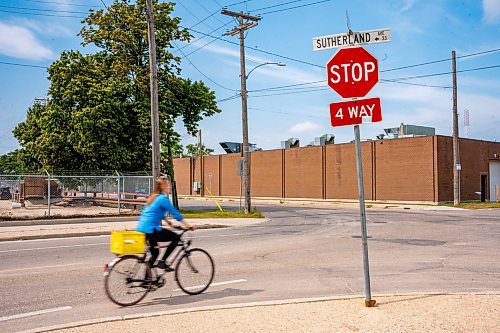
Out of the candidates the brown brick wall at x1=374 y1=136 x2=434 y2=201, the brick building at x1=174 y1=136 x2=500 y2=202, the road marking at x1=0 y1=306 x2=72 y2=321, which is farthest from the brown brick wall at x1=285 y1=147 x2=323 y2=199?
the road marking at x1=0 y1=306 x2=72 y2=321

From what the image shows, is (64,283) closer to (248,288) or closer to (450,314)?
A: (248,288)

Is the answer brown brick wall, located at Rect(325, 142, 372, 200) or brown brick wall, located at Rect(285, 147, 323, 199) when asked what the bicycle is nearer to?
brown brick wall, located at Rect(325, 142, 372, 200)

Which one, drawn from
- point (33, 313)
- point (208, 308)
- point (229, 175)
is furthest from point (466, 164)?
point (33, 313)

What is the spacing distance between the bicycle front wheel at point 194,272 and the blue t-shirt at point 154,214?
30.3 inches

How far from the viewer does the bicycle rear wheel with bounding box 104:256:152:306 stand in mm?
7133

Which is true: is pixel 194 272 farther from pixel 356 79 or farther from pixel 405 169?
pixel 405 169

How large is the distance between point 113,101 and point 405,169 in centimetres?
2637

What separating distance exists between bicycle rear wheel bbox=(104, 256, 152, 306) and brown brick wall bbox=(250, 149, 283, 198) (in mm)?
48282

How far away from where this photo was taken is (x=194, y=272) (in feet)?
25.8

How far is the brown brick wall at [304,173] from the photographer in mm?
50875

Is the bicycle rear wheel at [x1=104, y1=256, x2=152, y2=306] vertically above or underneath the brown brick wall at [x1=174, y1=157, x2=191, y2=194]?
underneath

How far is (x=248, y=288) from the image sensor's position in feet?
26.9

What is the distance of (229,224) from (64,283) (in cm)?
1287

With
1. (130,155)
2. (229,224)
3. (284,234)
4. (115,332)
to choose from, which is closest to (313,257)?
(284,234)
